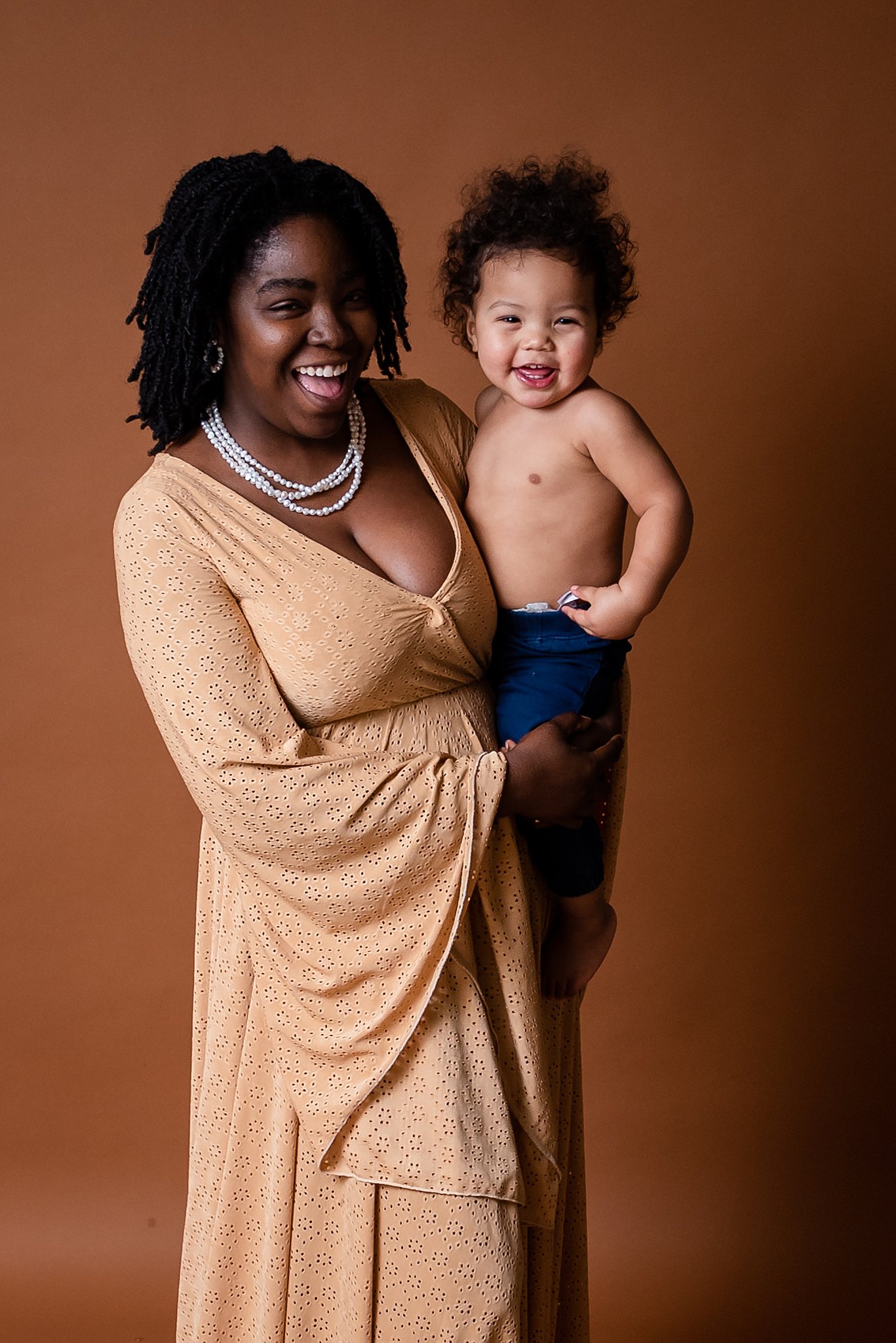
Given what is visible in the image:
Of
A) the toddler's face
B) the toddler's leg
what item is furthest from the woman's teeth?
the toddler's leg

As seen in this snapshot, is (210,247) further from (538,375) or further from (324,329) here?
(538,375)

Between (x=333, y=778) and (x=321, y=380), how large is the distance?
0.52 m

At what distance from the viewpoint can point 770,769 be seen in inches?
134

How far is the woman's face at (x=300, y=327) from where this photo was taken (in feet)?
6.39

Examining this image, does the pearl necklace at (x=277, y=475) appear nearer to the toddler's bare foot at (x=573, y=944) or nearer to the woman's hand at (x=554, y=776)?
the woman's hand at (x=554, y=776)

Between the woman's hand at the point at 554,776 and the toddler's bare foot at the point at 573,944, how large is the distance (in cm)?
19

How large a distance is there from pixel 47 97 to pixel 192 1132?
213cm

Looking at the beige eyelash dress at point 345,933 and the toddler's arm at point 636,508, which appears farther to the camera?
the toddler's arm at point 636,508

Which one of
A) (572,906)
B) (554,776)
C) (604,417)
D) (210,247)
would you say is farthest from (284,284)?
(572,906)

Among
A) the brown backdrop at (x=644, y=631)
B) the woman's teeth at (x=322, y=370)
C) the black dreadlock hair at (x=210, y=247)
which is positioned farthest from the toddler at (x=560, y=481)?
the brown backdrop at (x=644, y=631)

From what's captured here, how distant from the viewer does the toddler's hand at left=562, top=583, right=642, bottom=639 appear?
83.5 inches

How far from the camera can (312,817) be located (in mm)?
1926

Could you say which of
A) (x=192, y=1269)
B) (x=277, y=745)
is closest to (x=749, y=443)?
(x=277, y=745)

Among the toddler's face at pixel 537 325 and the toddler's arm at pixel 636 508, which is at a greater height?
the toddler's face at pixel 537 325
